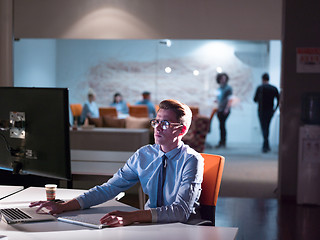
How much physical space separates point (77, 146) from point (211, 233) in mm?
5779

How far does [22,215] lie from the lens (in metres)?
2.68

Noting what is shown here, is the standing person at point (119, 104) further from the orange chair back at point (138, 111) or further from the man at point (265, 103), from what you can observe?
the man at point (265, 103)

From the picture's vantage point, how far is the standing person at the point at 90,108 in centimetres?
805

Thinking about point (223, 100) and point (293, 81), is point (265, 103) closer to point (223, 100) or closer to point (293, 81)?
point (223, 100)

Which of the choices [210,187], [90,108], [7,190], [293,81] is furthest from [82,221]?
[90,108]

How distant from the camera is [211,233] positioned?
247 cm

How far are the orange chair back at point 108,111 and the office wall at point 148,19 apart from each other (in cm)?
114

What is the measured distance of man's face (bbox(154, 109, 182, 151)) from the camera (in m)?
2.97

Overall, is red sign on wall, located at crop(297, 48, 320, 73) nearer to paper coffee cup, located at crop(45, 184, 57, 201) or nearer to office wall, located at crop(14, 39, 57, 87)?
office wall, located at crop(14, 39, 57, 87)

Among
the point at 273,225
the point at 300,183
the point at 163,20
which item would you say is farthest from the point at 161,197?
the point at 163,20

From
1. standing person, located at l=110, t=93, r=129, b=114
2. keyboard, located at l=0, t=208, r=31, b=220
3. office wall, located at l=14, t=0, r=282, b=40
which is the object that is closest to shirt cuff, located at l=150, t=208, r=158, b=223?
keyboard, located at l=0, t=208, r=31, b=220

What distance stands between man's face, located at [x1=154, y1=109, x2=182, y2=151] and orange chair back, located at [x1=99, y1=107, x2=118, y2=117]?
5197 millimetres

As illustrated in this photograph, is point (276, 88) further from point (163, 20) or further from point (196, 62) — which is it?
point (163, 20)

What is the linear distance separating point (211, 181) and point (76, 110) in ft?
17.7
